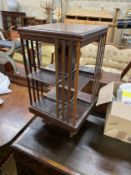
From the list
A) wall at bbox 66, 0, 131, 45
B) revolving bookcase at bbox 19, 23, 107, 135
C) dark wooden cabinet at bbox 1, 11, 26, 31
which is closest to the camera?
revolving bookcase at bbox 19, 23, 107, 135

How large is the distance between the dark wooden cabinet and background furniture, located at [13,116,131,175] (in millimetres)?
3785

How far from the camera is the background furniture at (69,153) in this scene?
2.27ft

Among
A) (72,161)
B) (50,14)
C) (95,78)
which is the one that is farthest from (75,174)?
(50,14)

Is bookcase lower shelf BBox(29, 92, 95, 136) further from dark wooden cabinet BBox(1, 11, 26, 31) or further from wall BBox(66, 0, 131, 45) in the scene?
dark wooden cabinet BBox(1, 11, 26, 31)

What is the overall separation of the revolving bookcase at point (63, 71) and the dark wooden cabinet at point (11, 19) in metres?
3.69

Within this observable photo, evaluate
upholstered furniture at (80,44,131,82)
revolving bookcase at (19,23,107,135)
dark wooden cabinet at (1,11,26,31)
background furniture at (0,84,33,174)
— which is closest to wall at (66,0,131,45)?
upholstered furniture at (80,44,131,82)

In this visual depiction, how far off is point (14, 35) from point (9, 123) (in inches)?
128

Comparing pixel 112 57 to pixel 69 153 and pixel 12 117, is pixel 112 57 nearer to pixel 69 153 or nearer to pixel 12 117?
pixel 12 117

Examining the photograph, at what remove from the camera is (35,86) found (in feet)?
2.87

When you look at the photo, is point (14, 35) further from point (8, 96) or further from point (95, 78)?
point (95, 78)

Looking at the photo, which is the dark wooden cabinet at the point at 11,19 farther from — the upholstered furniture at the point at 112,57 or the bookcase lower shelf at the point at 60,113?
the bookcase lower shelf at the point at 60,113

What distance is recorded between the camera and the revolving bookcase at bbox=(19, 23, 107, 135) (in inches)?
21.6

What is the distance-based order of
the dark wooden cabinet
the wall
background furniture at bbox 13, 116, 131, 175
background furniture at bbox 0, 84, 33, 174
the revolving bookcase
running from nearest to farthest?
the revolving bookcase → background furniture at bbox 13, 116, 131, 175 → background furniture at bbox 0, 84, 33, 174 → the wall → the dark wooden cabinet

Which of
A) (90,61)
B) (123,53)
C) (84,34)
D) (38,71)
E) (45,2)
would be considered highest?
(45,2)
